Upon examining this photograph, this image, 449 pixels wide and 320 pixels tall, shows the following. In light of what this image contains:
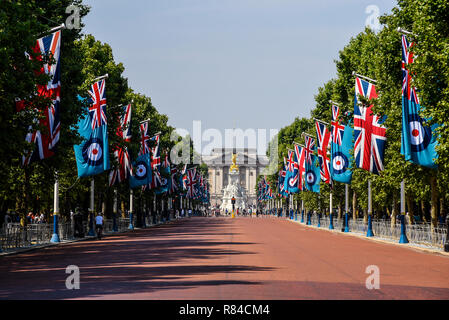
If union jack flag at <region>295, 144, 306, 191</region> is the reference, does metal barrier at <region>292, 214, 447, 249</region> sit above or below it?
below

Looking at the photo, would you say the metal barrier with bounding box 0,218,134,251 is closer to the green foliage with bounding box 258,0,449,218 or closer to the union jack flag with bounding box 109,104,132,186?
the union jack flag with bounding box 109,104,132,186

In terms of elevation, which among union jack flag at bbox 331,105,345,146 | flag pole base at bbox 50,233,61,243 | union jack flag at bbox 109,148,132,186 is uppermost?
union jack flag at bbox 331,105,345,146

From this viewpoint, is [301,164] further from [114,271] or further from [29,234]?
[114,271]

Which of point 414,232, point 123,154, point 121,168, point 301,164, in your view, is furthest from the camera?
point 301,164

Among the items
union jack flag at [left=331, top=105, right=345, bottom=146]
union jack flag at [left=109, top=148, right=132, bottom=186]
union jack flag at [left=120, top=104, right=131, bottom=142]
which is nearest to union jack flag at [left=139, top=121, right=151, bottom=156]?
union jack flag at [left=109, top=148, right=132, bottom=186]

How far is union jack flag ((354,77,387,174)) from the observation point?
4044cm

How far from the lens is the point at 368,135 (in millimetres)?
41875

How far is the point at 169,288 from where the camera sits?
17578 millimetres

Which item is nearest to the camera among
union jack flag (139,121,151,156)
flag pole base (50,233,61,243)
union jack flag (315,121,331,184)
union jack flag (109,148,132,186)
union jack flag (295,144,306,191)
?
flag pole base (50,233,61,243)

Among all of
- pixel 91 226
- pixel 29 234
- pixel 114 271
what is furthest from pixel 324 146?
pixel 114 271

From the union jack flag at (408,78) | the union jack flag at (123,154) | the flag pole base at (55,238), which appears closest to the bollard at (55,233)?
the flag pole base at (55,238)

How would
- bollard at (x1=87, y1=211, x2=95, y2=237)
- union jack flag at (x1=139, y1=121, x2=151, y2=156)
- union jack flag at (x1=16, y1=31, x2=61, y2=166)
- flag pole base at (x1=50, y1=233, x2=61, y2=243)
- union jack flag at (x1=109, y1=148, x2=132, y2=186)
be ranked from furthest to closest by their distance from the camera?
1. union jack flag at (x1=139, y1=121, x2=151, y2=156)
2. union jack flag at (x1=109, y1=148, x2=132, y2=186)
3. bollard at (x1=87, y1=211, x2=95, y2=237)
4. flag pole base at (x1=50, y1=233, x2=61, y2=243)
5. union jack flag at (x1=16, y1=31, x2=61, y2=166)

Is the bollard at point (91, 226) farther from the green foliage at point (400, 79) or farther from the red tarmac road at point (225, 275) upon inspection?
the red tarmac road at point (225, 275)
